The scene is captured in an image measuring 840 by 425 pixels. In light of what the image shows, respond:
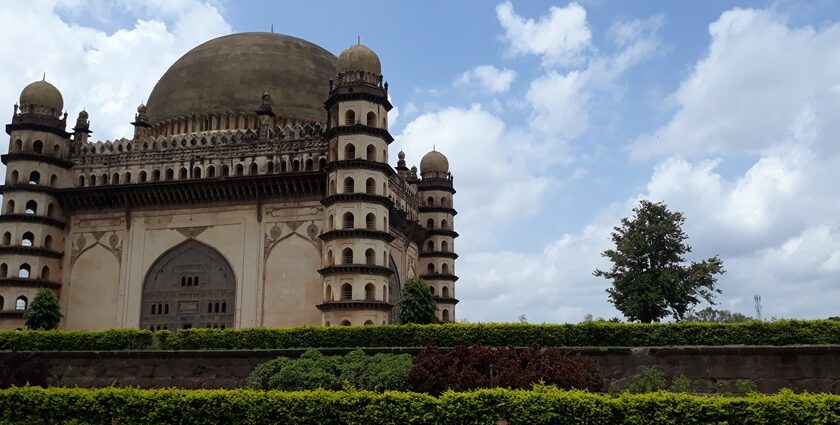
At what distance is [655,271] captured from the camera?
3253cm

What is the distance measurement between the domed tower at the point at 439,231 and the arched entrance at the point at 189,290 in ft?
42.0

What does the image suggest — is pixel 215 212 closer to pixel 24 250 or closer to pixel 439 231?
pixel 24 250

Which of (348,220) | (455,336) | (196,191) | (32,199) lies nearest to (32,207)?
(32,199)

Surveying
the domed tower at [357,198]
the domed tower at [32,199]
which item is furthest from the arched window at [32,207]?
the domed tower at [357,198]

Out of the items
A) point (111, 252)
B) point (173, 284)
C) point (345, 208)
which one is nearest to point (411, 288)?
point (345, 208)

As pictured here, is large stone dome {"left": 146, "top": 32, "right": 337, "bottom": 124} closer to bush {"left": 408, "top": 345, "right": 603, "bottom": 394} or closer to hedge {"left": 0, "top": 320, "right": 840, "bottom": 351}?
hedge {"left": 0, "top": 320, "right": 840, "bottom": 351}

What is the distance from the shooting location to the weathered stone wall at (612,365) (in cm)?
1789

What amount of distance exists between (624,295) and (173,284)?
20.2 metres

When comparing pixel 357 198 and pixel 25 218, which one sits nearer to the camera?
pixel 357 198

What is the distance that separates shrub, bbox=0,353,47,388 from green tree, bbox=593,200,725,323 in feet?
72.8

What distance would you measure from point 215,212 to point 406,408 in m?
25.9

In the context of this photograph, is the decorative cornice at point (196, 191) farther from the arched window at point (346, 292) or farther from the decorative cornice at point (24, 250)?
the arched window at point (346, 292)

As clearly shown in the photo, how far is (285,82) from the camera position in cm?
4128

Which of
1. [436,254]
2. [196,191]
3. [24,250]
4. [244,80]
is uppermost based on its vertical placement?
[244,80]
